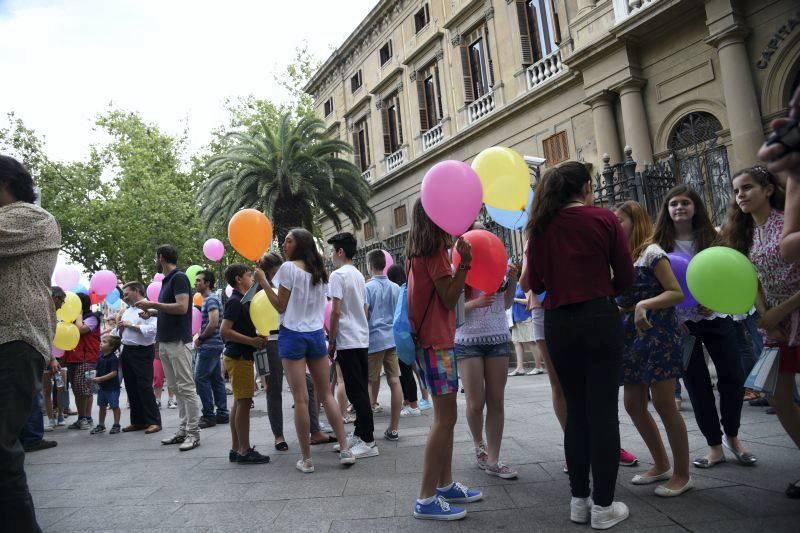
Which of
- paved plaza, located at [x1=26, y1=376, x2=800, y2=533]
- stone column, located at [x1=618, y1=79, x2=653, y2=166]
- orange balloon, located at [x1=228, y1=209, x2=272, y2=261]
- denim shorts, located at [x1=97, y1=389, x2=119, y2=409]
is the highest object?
stone column, located at [x1=618, y1=79, x2=653, y2=166]

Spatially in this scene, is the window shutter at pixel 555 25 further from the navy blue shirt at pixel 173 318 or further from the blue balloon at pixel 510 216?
the navy blue shirt at pixel 173 318

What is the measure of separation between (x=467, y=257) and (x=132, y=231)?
2946cm

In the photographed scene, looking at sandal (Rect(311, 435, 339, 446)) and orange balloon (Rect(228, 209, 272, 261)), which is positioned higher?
orange balloon (Rect(228, 209, 272, 261))

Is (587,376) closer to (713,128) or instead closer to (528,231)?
(528,231)

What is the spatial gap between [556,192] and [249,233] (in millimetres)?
3220

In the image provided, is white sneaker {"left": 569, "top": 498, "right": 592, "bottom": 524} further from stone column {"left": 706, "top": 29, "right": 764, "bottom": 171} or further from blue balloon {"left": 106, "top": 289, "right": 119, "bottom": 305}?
blue balloon {"left": 106, "top": 289, "right": 119, "bottom": 305}

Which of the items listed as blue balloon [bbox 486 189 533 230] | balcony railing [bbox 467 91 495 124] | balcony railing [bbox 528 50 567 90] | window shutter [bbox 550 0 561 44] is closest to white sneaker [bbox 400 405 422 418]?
blue balloon [bbox 486 189 533 230]

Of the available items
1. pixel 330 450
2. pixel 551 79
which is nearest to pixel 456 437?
pixel 330 450

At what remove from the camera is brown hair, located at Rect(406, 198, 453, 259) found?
3488 mm

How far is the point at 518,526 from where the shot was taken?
304 centimetres

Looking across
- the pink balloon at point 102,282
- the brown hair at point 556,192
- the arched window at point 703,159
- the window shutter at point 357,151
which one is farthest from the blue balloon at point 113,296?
the window shutter at point 357,151

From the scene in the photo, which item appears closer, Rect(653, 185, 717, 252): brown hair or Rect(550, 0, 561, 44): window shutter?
Rect(653, 185, 717, 252): brown hair

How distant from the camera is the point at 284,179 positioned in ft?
65.5

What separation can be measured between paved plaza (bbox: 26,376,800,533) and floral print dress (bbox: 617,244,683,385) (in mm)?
726
